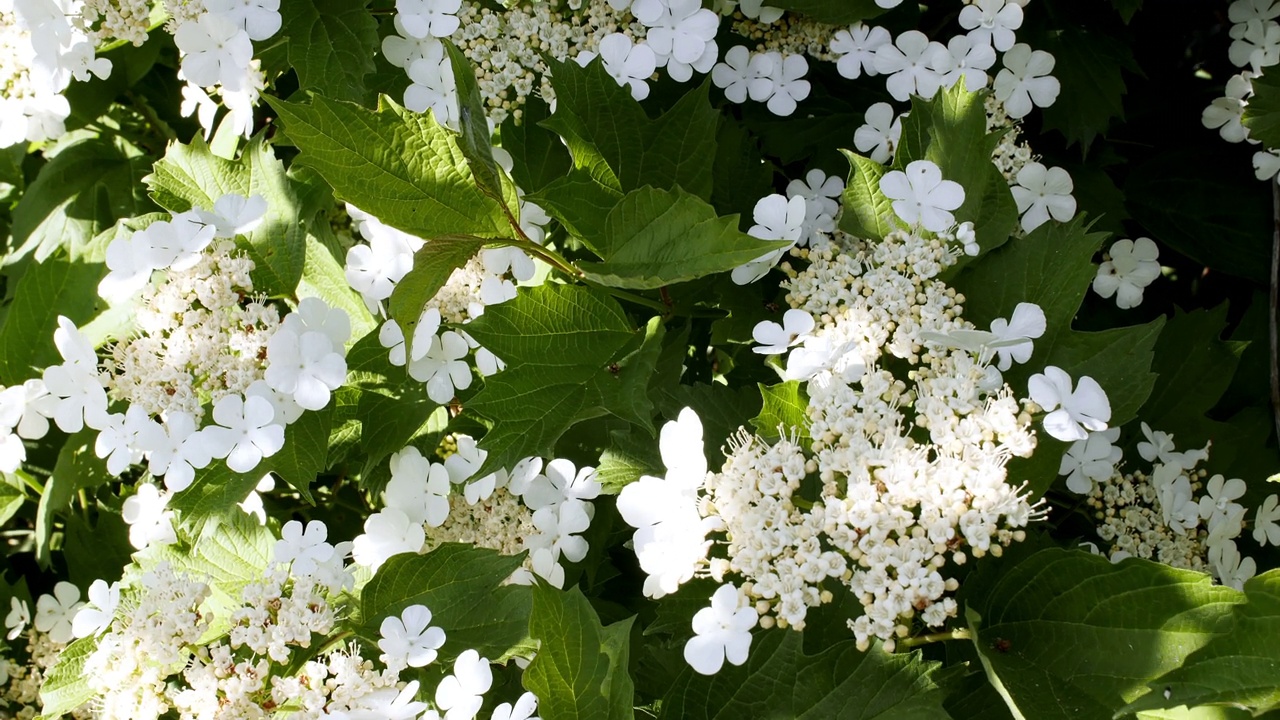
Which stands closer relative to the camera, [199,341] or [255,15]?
[199,341]

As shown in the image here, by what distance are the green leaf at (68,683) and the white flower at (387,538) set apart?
517mm

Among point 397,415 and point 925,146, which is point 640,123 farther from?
Result: point 397,415

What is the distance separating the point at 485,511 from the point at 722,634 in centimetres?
62

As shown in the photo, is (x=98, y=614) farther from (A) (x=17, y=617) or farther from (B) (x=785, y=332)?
(B) (x=785, y=332)

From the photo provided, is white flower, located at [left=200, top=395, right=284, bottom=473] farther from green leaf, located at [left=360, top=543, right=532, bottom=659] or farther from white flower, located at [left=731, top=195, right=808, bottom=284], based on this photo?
white flower, located at [left=731, top=195, right=808, bottom=284]

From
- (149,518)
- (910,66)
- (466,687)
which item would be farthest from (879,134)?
(149,518)

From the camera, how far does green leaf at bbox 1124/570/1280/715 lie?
4.09 feet

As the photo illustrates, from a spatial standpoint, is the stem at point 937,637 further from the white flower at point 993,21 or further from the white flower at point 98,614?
the white flower at point 98,614

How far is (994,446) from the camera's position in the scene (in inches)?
53.7

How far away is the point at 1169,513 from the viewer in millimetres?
1677

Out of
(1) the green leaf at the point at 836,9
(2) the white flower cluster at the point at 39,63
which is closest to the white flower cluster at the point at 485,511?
→ (1) the green leaf at the point at 836,9

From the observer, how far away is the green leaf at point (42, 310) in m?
2.13

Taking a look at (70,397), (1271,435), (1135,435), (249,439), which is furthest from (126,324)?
(1271,435)

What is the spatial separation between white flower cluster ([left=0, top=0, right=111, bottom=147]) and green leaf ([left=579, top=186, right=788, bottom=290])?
118 cm
